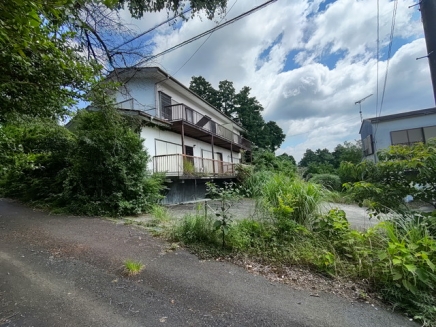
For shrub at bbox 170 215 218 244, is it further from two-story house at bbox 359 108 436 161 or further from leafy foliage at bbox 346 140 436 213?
two-story house at bbox 359 108 436 161

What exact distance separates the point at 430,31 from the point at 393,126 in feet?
54.8

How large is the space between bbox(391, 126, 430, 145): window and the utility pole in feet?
52.5

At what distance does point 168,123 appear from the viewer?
11664mm

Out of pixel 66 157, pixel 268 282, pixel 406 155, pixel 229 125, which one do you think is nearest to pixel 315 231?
pixel 268 282

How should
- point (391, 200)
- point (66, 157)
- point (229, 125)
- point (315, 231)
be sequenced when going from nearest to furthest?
point (391, 200) < point (315, 231) < point (66, 157) < point (229, 125)

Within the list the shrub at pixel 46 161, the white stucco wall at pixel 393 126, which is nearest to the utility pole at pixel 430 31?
the shrub at pixel 46 161

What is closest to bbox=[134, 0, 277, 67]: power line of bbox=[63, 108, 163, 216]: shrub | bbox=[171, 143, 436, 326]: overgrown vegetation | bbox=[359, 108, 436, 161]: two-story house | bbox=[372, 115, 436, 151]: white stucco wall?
bbox=[63, 108, 163, 216]: shrub

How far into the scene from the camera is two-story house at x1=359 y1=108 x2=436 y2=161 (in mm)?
15867

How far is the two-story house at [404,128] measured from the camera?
15867mm

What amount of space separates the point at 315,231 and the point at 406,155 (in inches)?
73.9

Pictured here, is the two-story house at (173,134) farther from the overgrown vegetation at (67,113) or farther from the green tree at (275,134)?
the green tree at (275,134)

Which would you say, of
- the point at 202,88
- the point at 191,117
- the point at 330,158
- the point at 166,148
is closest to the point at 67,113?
the point at 166,148

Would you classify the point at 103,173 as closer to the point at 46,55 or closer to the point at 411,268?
the point at 46,55

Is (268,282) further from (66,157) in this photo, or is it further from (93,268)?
(66,157)
